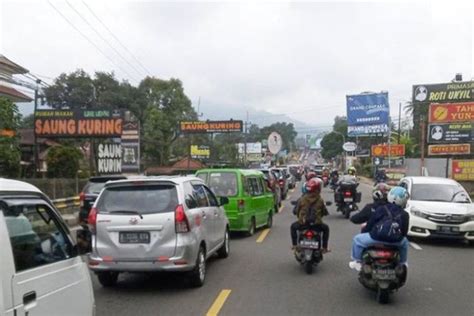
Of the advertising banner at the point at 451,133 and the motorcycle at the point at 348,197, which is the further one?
the advertising banner at the point at 451,133

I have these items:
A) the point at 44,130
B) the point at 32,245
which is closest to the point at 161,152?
the point at 44,130

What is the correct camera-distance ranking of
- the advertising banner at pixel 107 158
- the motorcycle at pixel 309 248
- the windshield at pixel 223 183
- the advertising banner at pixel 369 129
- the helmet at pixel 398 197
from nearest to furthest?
the helmet at pixel 398 197
the motorcycle at pixel 309 248
the windshield at pixel 223 183
the advertising banner at pixel 107 158
the advertising banner at pixel 369 129

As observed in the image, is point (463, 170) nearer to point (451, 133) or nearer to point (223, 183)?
point (451, 133)

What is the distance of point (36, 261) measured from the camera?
12.1ft

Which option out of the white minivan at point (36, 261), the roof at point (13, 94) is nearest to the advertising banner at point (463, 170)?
the roof at point (13, 94)

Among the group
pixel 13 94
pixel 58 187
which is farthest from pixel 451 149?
pixel 13 94

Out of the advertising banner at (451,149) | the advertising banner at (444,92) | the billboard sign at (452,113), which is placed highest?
the advertising banner at (444,92)

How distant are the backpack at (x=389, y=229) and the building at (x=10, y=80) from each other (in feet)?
82.9

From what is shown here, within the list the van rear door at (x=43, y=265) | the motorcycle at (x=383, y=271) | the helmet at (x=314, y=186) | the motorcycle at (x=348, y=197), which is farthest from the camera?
the motorcycle at (x=348, y=197)

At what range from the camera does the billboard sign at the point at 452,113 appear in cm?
3653

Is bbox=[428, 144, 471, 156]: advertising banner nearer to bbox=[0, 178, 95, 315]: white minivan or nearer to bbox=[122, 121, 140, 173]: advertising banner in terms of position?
bbox=[122, 121, 140, 173]: advertising banner

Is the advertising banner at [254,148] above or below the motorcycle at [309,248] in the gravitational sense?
above

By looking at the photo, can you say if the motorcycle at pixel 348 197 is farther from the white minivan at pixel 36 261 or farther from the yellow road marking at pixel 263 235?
the white minivan at pixel 36 261

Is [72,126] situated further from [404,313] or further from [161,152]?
[161,152]
